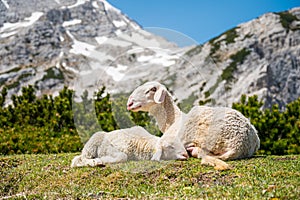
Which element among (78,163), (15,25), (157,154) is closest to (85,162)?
(78,163)

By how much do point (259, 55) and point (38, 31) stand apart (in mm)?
90584

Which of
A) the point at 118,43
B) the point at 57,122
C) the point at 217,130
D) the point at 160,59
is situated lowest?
the point at 57,122

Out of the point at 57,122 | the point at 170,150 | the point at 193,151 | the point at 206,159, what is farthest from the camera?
the point at 57,122

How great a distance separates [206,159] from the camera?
7203mm

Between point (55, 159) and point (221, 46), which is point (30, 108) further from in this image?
point (221, 46)

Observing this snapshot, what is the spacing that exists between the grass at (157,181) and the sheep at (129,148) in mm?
209

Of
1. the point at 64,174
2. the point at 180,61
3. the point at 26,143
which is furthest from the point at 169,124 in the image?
the point at 26,143

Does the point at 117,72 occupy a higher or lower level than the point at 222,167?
higher

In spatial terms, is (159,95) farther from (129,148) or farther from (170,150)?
(129,148)

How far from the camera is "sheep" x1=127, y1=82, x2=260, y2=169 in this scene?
761 cm

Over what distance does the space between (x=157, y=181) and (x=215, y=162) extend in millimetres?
1147

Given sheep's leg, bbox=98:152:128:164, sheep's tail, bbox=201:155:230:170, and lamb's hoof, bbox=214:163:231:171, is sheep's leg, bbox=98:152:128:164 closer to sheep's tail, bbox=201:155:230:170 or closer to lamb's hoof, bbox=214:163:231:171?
sheep's tail, bbox=201:155:230:170

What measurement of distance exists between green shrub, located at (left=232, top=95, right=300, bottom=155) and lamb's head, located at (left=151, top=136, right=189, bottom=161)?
643 centimetres

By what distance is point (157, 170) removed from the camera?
279 inches
